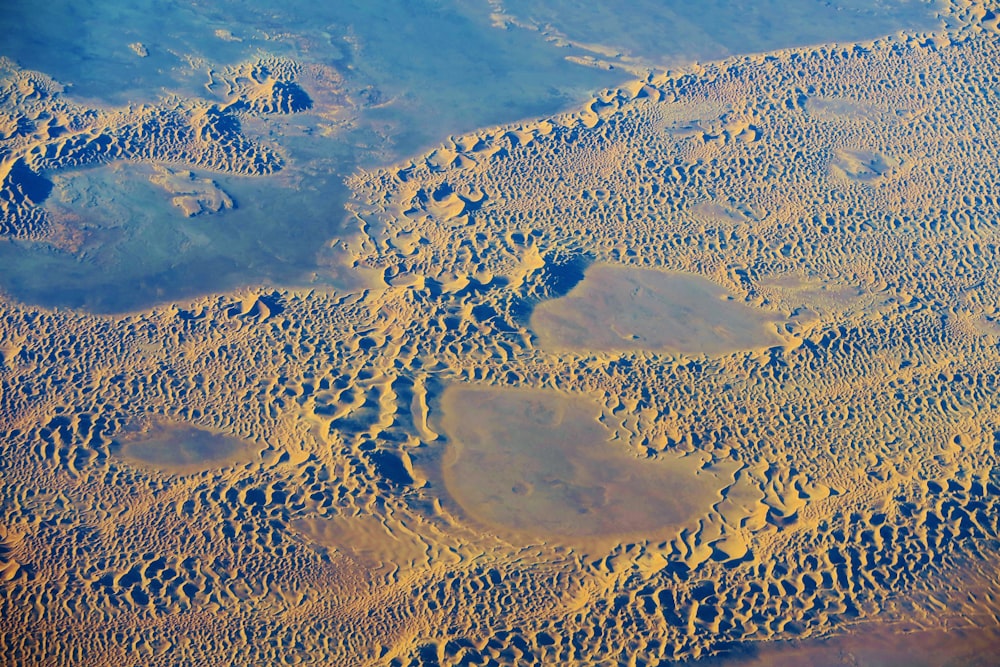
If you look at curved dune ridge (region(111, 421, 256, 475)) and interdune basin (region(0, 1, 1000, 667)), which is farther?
curved dune ridge (region(111, 421, 256, 475))

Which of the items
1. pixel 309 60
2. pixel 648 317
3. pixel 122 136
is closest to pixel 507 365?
pixel 648 317

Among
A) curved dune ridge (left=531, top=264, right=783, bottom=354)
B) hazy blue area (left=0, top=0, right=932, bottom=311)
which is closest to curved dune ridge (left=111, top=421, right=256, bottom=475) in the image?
hazy blue area (left=0, top=0, right=932, bottom=311)

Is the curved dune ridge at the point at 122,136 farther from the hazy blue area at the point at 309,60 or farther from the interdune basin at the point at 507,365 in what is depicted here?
the hazy blue area at the point at 309,60

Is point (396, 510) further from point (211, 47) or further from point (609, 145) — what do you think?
point (211, 47)

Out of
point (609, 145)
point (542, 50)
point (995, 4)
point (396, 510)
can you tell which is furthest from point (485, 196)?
point (995, 4)

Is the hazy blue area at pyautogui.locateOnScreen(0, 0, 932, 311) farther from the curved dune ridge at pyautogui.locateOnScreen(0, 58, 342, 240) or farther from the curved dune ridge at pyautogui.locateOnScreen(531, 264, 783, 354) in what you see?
the curved dune ridge at pyautogui.locateOnScreen(531, 264, 783, 354)

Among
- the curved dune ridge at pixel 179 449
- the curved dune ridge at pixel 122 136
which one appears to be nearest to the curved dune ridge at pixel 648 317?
the curved dune ridge at pixel 179 449
